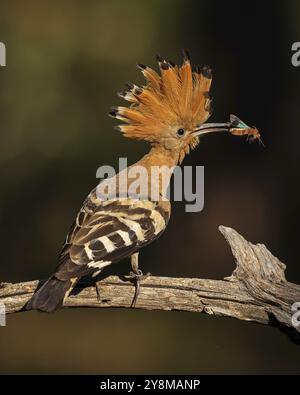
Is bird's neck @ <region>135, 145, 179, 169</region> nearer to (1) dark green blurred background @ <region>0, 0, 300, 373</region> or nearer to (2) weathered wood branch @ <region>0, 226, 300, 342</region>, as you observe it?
(2) weathered wood branch @ <region>0, 226, 300, 342</region>

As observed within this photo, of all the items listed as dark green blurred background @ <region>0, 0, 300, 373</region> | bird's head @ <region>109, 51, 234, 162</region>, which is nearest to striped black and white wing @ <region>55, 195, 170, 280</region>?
bird's head @ <region>109, 51, 234, 162</region>

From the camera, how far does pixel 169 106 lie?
13.3 ft

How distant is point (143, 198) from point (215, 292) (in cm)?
53

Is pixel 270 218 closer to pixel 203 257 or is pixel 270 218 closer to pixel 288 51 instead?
pixel 203 257

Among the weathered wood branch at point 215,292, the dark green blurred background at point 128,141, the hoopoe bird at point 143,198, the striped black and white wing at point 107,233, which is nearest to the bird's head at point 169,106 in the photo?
the hoopoe bird at point 143,198

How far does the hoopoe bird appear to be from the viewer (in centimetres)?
338
